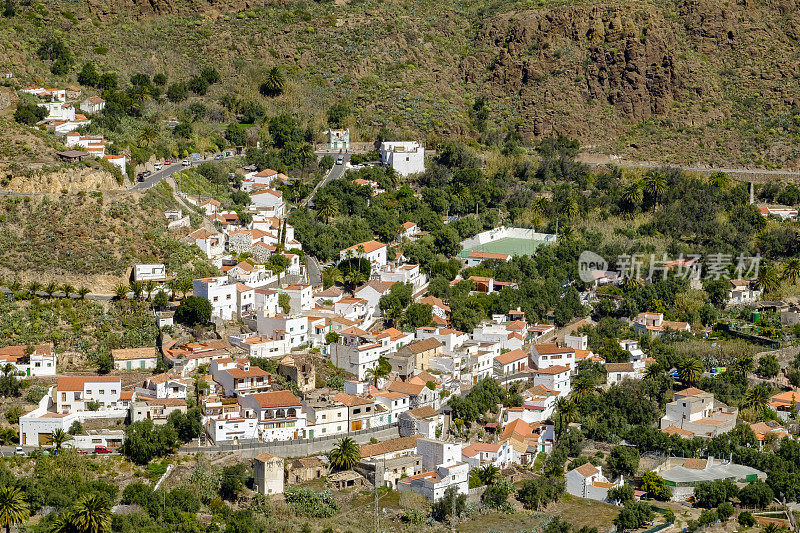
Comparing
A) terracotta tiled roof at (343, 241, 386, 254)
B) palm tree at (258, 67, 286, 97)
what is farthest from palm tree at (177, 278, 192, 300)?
palm tree at (258, 67, 286, 97)

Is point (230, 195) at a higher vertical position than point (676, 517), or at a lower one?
higher

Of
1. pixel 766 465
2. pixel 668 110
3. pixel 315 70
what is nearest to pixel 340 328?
pixel 766 465

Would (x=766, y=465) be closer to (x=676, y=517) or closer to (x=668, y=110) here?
(x=676, y=517)

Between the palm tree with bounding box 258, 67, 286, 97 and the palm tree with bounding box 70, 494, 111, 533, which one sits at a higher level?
the palm tree with bounding box 258, 67, 286, 97

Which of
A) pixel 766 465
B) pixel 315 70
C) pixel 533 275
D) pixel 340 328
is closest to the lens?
pixel 766 465

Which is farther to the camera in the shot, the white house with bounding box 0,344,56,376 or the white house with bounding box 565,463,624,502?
the white house with bounding box 0,344,56,376

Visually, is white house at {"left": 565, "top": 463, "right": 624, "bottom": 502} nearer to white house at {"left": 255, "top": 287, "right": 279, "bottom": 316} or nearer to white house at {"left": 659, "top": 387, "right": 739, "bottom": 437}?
white house at {"left": 659, "top": 387, "right": 739, "bottom": 437}
